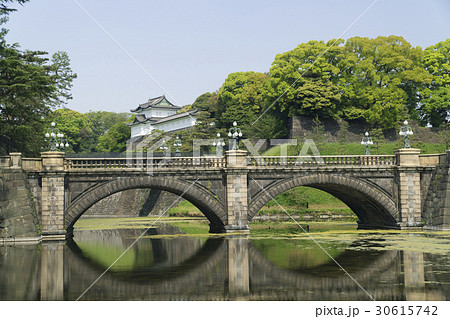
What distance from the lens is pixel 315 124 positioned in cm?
6912

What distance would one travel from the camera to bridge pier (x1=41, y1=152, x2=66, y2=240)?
1356 inches

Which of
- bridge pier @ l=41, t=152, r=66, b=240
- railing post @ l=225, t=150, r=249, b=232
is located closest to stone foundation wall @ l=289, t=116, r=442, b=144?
railing post @ l=225, t=150, r=249, b=232

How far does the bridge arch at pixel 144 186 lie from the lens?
35.5 metres

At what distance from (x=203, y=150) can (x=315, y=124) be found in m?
18.9

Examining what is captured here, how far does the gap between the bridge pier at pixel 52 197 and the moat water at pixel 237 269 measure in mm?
2116

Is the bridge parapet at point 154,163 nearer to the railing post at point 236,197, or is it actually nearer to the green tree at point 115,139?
the railing post at point 236,197

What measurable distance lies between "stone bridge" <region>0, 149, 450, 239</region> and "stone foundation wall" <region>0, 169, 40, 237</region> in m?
0.75

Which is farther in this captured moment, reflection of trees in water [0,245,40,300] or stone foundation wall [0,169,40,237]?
stone foundation wall [0,169,40,237]

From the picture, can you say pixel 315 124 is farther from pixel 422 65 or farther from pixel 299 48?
pixel 422 65

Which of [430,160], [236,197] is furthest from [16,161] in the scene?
[430,160]

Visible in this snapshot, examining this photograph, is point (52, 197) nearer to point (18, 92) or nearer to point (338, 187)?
point (18, 92)

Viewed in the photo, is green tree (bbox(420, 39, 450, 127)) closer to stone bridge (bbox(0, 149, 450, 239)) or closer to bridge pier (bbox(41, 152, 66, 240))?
stone bridge (bbox(0, 149, 450, 239))

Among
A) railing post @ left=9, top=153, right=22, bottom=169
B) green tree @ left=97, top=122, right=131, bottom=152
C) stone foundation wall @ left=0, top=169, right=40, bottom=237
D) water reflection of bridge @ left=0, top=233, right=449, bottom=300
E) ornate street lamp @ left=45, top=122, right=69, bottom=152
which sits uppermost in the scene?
green tree @ left=97, top=122, right=131, bottom=152

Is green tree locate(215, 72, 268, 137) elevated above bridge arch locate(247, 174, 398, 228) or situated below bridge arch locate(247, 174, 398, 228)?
above
